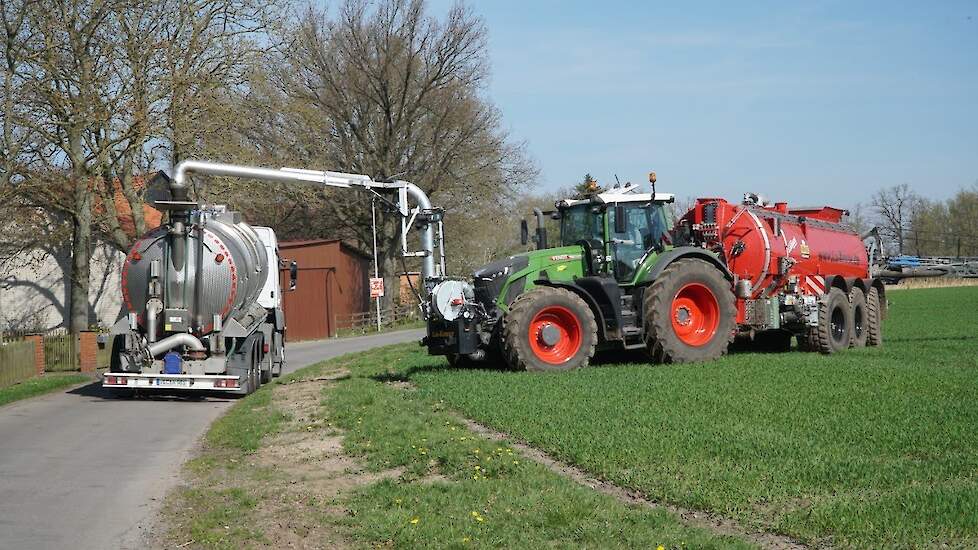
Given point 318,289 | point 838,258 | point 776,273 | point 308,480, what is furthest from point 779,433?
point 318,289

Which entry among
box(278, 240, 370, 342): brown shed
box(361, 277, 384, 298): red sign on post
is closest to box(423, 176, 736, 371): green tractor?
box(361, 277, 384, 298): red sign on post

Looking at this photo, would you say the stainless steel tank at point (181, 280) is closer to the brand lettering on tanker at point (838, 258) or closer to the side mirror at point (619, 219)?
the side mirror at point (619, 219)

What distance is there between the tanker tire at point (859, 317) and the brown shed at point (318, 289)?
2650 centimetres

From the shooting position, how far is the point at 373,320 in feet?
173

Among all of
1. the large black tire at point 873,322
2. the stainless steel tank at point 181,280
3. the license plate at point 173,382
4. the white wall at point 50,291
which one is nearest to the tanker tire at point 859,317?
the large black tire at point 873,322

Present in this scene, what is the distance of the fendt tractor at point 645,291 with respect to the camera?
55.1ft

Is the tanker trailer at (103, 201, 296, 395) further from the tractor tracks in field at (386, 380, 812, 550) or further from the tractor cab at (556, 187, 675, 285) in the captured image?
the tractor tracks in field at (386, 380, 812, 550)

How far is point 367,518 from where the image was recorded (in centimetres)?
793

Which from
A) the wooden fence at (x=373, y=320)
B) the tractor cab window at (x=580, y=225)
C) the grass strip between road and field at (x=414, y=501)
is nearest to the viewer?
the grass strip between road and field at (x=414, y=501)

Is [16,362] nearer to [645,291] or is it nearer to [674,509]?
[645,291]

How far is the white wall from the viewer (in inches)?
1514

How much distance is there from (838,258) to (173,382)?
1394 centimetres

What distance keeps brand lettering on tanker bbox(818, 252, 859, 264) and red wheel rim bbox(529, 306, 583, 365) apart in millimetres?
7034

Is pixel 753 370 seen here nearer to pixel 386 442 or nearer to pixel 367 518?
pixel 386 442
